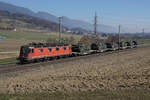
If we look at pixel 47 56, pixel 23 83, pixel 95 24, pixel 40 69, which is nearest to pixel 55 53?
pixel 47 56

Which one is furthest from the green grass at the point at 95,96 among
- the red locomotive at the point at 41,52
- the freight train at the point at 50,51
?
the freight train at the point at 50,51

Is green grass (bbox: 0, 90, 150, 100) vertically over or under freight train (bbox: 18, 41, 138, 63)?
under

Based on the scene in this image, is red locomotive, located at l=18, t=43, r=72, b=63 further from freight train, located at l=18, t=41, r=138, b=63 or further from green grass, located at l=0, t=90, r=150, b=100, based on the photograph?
green grass, located at l=0, t=90, r=150, b=100

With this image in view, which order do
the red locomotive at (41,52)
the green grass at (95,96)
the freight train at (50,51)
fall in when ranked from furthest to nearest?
the freight train at (50,51) < the red locomotive at (41,52) < the green grass at (95,96)

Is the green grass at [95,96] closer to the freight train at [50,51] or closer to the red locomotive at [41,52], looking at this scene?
the red locomotive at [41,52]

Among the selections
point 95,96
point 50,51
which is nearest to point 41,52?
point 50,51

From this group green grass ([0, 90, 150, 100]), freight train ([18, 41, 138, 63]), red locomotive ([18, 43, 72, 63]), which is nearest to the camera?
green grass ([0, 90, 150, 100])

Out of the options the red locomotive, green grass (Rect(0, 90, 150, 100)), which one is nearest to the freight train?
the red locomotive

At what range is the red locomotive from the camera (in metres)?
38.1

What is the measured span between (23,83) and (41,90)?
150 inches

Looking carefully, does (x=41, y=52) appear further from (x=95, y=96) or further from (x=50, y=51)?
(x=95, y=96)

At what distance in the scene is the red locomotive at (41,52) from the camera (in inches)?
1500

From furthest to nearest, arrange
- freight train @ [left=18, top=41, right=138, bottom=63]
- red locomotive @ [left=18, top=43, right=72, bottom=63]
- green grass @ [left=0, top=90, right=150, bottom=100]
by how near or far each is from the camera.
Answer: freight train @ [left=18, top=41, right=138, bottom=63] < red locomotive @ [left=18, top=43, right=72, bottom=63] < green grass @ [left=0, top=90, right=150, bottom=100]

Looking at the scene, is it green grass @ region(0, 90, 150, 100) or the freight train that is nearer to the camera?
green grass @ region(0, 90, 150, 100)
